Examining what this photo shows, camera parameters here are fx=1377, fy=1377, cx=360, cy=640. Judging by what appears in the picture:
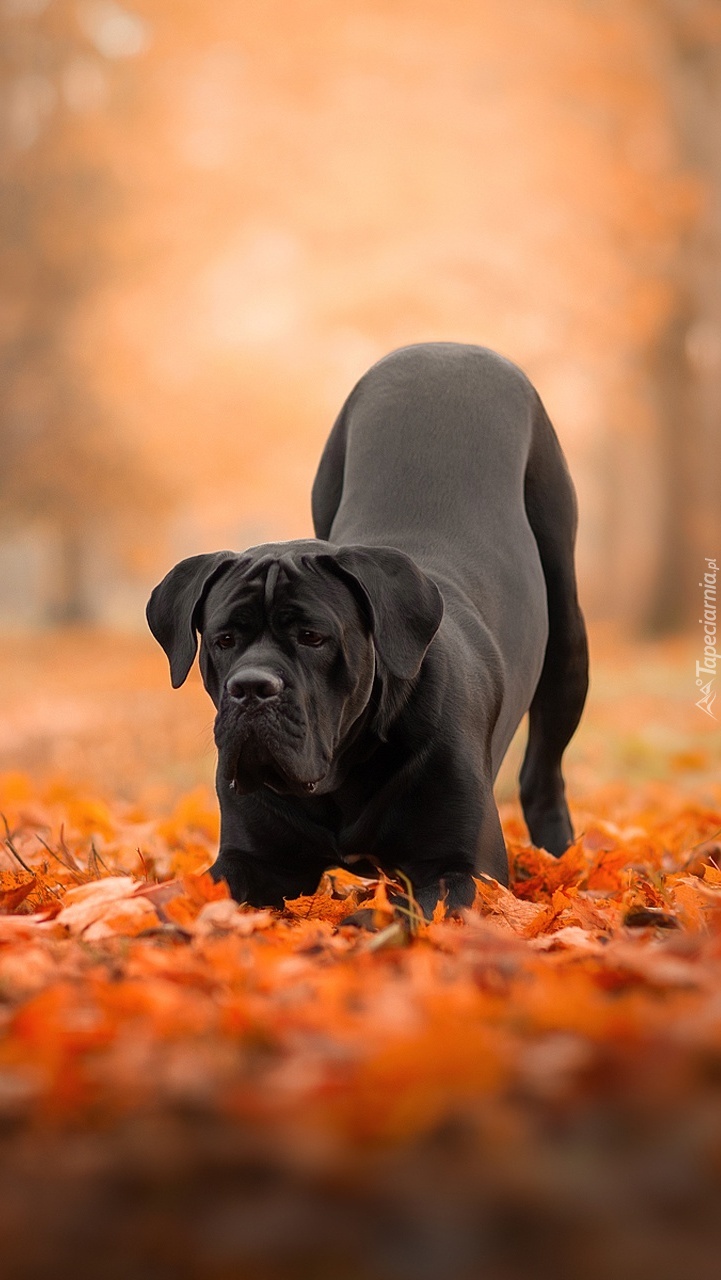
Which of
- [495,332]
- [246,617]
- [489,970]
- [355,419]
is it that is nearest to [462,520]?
[355,419]

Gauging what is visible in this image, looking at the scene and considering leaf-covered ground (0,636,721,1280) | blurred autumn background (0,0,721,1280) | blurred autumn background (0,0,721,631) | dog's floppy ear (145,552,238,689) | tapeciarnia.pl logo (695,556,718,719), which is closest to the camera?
leaf-covered ground (0,636,721,1280)

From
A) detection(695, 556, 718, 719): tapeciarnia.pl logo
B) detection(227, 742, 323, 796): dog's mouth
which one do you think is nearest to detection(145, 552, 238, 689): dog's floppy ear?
detection(227, 742, 323, 796): dog's mouth

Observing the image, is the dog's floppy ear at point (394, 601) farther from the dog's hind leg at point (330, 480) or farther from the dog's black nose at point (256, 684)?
the dog's hind leg at point (330, 480)

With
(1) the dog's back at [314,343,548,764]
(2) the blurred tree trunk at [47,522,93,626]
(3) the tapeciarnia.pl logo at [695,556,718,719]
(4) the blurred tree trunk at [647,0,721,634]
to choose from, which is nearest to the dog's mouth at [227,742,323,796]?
(1) the dog's back at [314,343,548,764]

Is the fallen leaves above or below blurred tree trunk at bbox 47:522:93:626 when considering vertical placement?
above

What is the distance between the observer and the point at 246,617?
11.8ft

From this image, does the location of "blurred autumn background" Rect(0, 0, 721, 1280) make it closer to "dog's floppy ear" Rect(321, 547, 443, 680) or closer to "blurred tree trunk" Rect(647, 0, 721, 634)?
"blurred tree trunk" Rect(647, 0, 721, 634)

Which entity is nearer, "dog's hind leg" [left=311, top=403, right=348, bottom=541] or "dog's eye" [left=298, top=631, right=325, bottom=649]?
"dog's eye" [left=298, top=631, right=325, bottom=649]

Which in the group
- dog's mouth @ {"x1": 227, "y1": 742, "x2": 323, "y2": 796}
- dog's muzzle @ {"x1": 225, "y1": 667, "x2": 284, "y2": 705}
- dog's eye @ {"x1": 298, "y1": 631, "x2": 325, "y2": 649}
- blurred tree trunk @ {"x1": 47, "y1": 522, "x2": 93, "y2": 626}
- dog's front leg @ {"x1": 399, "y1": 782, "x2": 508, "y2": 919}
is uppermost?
dog's eye @ {"x1": 298, "y1": 631, "x2": 325, "y2": 649}

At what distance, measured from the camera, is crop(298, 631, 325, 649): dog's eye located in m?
3.54

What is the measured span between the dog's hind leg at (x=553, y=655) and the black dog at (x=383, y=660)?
0.86ft

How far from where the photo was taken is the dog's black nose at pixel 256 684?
133 inches

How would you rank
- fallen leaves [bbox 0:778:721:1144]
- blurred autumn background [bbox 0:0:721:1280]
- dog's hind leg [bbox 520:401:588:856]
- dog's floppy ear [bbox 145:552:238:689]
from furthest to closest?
blurred autumn background [bbox 0:0:721:1280] < dog's hind leg [bbox 520:401:588:856] < dog's floppy ear [bbox 145:552:238:689] < fallen leaves [bbox 0:778:721:1144]

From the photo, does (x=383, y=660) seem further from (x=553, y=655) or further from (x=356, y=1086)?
(x=356, y=1086)
